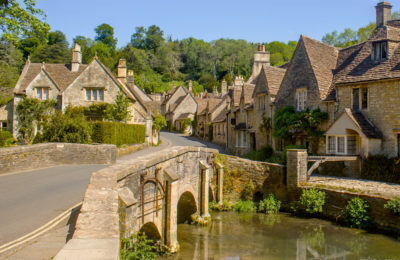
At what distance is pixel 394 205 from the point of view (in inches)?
583

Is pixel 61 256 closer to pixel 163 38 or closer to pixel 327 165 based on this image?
pixel 327 165

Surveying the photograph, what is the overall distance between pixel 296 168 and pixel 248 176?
3101 millimetres

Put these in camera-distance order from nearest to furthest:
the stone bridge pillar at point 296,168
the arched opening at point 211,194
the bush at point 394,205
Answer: the bush at point 394,205 → the stone bridge pillar at point 296,168 → the arched opening at point 211,194

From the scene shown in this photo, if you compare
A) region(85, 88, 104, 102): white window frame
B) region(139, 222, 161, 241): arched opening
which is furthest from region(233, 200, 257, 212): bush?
region(85, 88, 104, 102): white window frame

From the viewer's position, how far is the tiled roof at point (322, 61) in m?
24.5

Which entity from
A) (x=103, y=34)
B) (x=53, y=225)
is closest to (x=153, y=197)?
(x=53, y=225)

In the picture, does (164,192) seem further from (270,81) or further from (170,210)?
(270,81)

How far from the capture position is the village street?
28.6ft

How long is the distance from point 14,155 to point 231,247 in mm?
10957

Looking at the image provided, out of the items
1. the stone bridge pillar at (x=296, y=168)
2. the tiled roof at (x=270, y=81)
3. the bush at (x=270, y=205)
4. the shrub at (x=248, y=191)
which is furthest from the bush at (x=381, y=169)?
the tiled roof at (x=270, y=81)

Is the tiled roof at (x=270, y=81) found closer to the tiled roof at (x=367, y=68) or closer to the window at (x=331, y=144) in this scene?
the tiled roof at (x=367, y=68)

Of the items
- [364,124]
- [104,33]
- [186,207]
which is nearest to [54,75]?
[186,207]

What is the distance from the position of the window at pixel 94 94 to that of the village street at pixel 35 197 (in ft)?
61.7

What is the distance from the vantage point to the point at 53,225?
8477 millimetres
